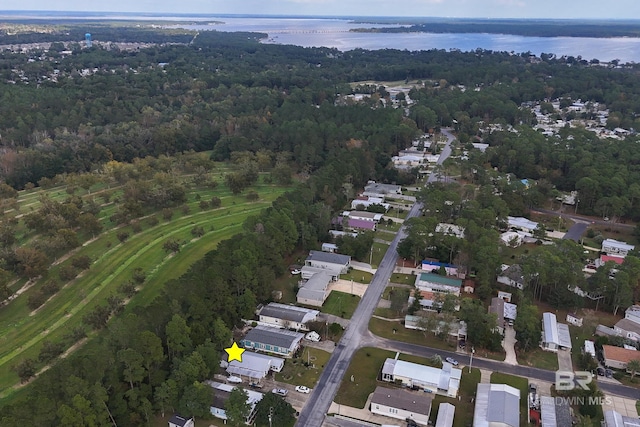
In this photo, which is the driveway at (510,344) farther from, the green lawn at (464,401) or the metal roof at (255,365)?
the metal roof at (255,365)

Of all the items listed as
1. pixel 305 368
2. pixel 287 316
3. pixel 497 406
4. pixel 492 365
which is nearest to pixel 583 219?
pixel 492 365

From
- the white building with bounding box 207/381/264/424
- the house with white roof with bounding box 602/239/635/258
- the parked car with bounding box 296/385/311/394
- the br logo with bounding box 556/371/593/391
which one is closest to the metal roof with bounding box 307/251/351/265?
the parked car with bounding box 296/385/311/394

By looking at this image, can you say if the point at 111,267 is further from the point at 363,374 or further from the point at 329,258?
the point at 363,374

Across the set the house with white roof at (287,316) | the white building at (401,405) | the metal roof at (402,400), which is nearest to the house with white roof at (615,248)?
the metal roof at (402,400)

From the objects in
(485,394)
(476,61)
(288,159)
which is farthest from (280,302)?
(476,61)

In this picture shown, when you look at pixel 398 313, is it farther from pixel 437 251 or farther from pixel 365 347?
pixel 437 251

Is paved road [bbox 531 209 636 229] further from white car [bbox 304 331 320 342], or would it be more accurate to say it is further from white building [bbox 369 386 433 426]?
white building [bbox 369 386 433 426]

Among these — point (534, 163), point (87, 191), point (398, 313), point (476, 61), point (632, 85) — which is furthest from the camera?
point (476, 61)
